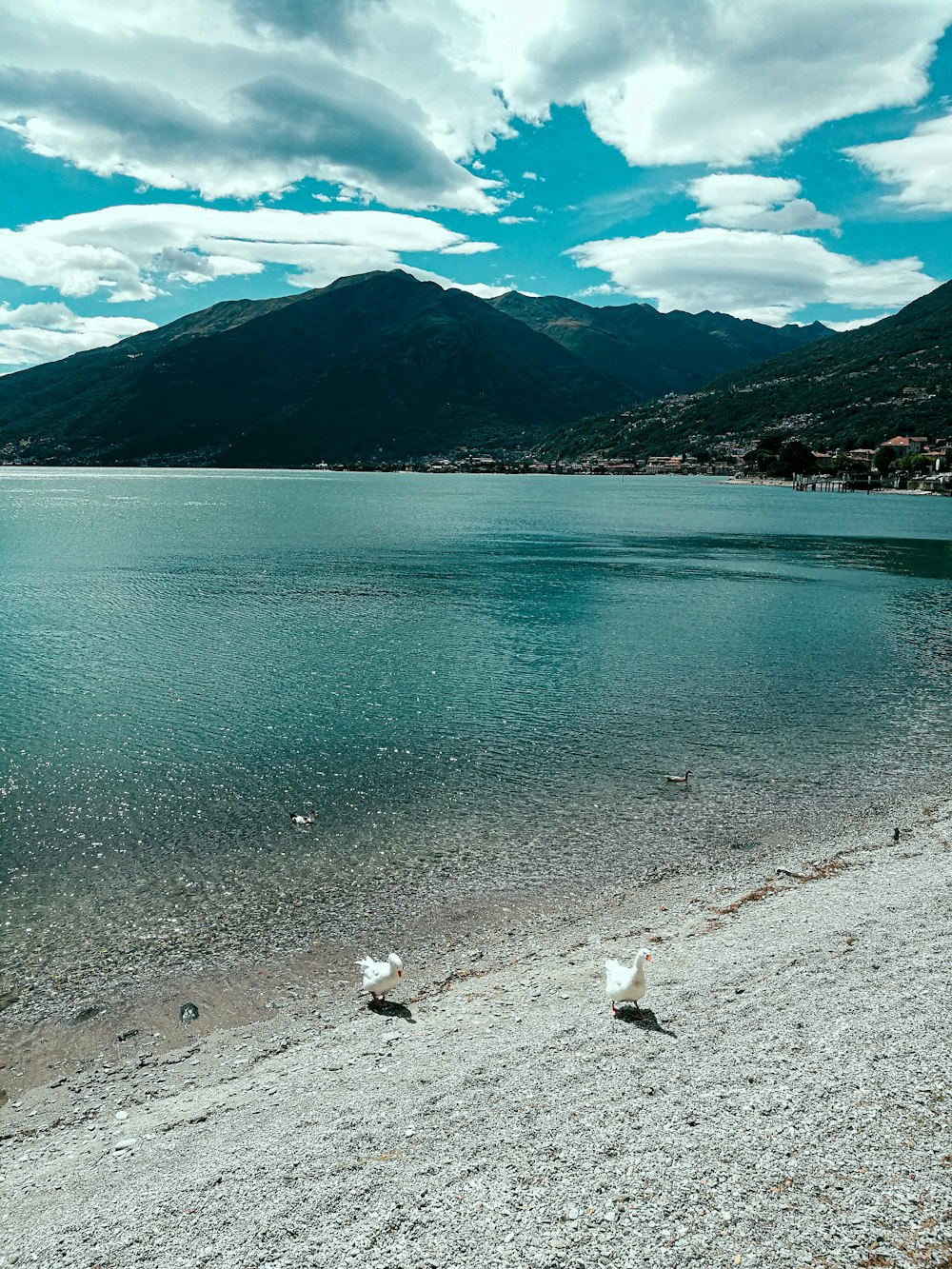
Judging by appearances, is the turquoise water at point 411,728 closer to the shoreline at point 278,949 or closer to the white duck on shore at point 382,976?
the shoreline at point 278,949

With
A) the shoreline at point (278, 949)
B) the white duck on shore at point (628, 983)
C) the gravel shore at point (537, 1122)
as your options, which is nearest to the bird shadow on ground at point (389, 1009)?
the gravel shore at point (537, 1122)

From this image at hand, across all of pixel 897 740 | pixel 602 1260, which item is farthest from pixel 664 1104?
pixel 897 740

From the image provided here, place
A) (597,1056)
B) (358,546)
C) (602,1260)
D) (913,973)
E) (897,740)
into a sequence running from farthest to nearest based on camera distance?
(358,546) → (897,740) → (913,973) → (597,1056) → (602,1260)

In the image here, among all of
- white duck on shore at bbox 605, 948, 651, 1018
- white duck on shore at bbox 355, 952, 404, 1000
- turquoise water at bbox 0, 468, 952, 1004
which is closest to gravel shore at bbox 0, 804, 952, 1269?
Answer: white duck on shore at bbox 605, 948, 651, 1018

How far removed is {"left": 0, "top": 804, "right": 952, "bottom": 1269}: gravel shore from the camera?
8.72 m

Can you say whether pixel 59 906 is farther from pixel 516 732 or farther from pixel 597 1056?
pixel 516 732

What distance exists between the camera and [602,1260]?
828 cm

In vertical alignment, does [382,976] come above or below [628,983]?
below

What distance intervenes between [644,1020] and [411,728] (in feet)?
63.6

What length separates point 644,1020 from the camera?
1338cm

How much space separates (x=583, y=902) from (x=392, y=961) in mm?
5923

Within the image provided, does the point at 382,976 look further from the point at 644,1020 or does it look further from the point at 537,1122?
the point at 537,1122

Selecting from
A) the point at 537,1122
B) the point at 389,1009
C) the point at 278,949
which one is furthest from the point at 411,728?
the point at 537,1122

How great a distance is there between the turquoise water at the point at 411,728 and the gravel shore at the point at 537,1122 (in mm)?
4500
